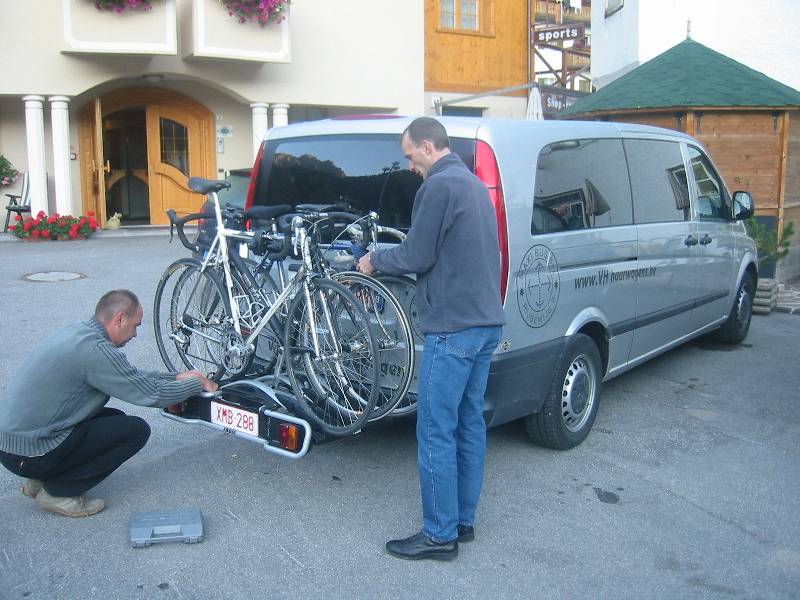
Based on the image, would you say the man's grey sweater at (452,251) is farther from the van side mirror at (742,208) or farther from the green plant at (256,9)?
the green plant at (256,9)

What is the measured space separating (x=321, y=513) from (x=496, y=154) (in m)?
1.98

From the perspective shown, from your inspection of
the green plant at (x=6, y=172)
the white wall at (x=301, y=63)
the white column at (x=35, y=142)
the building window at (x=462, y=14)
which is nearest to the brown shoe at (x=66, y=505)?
the white column at (x=35, y=142)

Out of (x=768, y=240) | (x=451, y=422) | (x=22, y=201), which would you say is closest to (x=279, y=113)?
(x=22, y=201)

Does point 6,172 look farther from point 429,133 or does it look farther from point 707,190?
point 429,133

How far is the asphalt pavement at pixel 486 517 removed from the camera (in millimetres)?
3697

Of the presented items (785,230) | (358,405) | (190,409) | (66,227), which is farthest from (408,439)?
(66,227)

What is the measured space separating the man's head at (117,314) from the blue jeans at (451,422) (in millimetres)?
1452

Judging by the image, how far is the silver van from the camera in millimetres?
4461

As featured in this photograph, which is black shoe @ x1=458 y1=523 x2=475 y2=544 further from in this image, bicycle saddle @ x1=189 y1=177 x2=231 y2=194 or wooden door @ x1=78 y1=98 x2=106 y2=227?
wooden door @ x1=78 y1=98 x2=106 y2=227

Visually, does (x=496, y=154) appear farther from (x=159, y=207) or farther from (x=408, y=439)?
(x=159, y=207)

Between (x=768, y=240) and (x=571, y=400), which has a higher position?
(x=768, y=240)

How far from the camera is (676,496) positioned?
467 cm

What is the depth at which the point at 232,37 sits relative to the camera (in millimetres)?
15055

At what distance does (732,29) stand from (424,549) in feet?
44.5
